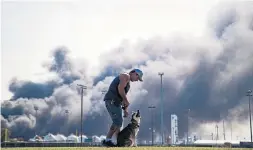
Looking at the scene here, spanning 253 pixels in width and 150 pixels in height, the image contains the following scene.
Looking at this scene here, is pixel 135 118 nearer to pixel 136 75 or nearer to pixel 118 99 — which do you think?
pixel 118 99

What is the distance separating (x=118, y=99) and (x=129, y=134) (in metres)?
0.93

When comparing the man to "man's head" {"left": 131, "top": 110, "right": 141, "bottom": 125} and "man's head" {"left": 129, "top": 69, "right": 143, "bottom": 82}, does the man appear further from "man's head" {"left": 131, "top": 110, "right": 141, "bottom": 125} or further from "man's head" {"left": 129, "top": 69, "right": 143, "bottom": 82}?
"man's head" {"left": 131, "top": 110, "right": 141, "bottom": 125}

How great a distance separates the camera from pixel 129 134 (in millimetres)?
10875

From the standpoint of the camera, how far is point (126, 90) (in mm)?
10930

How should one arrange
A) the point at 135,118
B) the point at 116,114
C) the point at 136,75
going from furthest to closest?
the point at 135,118 → the point at 136,75 → the point at 116,114

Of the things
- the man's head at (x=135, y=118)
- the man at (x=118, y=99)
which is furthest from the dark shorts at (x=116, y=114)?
the man's head at (x=135, y=118)

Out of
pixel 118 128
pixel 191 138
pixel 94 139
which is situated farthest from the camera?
pixel 191 138

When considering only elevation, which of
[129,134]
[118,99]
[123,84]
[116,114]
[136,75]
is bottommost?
[129,134]

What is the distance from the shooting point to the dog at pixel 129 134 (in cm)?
1078

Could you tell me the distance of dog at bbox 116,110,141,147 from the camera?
10781 millimetres

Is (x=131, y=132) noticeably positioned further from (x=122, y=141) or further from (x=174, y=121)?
(x=174, y=121)

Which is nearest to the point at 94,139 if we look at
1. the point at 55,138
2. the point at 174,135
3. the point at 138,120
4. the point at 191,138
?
the point at 55,138

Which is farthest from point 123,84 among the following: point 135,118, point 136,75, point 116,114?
point 135,118

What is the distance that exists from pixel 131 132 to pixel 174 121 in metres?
133
